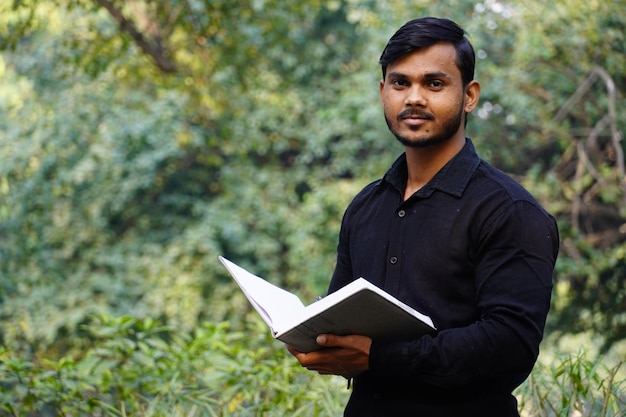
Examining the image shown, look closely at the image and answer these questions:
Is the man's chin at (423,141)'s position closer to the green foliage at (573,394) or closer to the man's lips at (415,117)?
the man's lips at (415,117)

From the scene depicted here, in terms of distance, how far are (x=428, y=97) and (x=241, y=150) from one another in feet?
31.7

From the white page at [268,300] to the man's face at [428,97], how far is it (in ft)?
1.32

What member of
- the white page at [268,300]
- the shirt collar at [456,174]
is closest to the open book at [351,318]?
the white page at [268,300]

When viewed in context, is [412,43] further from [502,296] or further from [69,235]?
[69,235]

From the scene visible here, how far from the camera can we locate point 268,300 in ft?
6.38

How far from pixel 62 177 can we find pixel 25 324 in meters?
1.78

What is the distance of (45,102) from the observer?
1191 centimetres

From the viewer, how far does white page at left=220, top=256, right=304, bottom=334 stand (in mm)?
1864

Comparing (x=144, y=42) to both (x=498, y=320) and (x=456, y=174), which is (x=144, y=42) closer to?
(x=456, y=174)

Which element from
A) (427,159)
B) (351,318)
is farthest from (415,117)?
(351,318)

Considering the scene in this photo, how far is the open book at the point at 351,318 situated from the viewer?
166cm

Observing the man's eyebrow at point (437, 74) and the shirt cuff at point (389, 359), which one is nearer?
the shirt cuff at point (389, 359)

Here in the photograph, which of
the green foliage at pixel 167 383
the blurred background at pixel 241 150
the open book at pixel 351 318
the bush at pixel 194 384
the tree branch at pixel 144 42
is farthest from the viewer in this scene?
the blurred background at pixel 241 150

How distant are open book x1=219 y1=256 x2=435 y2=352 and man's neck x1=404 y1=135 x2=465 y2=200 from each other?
30 cm
